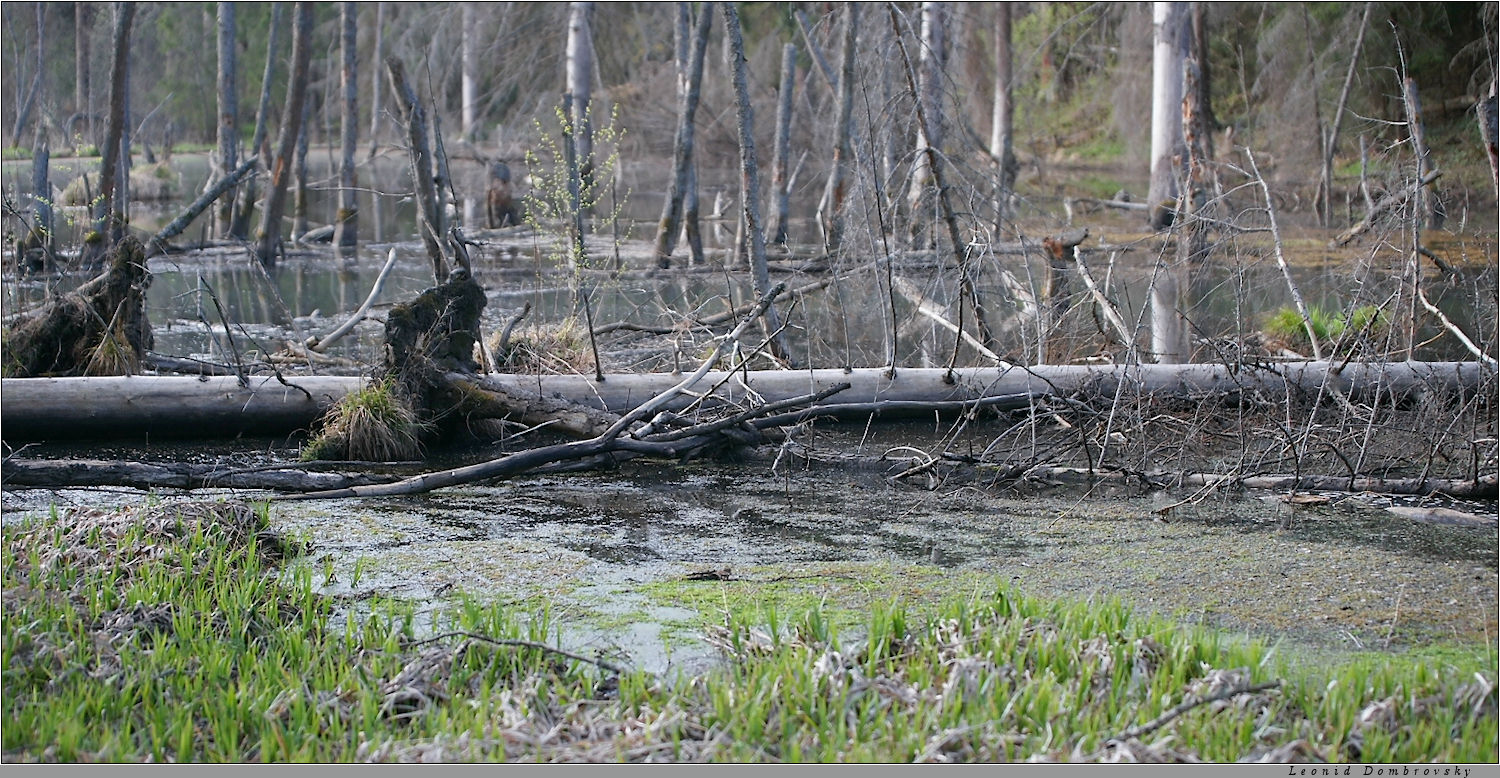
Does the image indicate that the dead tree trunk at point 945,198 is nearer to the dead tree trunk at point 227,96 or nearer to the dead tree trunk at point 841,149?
the dead tree trunk at point 841,149

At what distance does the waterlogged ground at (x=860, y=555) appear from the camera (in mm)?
5230

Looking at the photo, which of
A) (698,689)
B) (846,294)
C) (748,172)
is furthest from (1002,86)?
(698,689)

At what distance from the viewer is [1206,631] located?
4.98 meters

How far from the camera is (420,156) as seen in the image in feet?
33.3

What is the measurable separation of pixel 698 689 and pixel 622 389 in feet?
16.1

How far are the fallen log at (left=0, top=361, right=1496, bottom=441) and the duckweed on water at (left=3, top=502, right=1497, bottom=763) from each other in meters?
3.64

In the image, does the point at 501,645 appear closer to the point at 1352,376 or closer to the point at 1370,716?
the point at 1370,716

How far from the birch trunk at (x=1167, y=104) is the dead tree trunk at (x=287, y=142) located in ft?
40.8

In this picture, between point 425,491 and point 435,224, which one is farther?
point 435,224

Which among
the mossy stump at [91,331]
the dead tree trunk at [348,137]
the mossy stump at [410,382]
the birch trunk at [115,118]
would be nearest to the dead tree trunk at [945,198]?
the mossy stump at [410,382]

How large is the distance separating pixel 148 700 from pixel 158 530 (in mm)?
1991

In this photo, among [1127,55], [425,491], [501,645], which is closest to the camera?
[501,645]

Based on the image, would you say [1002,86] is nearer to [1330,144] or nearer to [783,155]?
[1330,144]

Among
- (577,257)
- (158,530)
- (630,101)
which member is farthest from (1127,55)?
(158,530)
